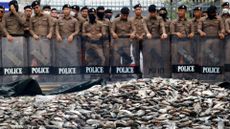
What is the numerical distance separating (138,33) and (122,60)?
961 millimetres

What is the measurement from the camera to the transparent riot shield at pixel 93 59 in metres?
14.8

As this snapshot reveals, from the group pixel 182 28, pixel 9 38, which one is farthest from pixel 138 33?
pixel 9 38

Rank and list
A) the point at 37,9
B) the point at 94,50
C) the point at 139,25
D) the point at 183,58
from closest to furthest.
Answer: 1. the point at 94,50
2. the point at 183,58
3. the point at 37,9
4. the point at 139,25

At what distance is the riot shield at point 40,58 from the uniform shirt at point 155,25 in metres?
2.81

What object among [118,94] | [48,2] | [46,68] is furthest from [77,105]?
[48,2]

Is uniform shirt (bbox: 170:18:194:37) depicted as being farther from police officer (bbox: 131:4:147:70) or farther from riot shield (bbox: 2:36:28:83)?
riot shield (bbox: 2:36:28:83)

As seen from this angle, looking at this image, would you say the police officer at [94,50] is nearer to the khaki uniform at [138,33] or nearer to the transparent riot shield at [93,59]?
the transparent riot shield at [93,59]

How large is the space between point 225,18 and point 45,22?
16.7 feet

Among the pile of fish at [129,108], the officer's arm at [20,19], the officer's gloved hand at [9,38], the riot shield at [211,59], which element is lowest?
the pile of fish at [129,108]

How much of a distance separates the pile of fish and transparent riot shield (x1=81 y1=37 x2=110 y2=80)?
236cm

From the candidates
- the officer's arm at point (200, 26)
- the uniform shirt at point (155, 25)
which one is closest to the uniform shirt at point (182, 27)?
the officer's arm at point (200, 26)

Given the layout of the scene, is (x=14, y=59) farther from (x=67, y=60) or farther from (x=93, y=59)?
(x=93, y=59)

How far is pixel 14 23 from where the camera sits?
49.1 ft

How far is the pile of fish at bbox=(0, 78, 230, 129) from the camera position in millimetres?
9953
